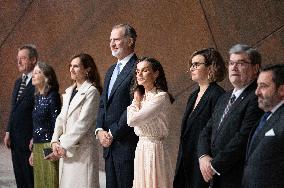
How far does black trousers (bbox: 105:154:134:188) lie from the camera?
168 inches

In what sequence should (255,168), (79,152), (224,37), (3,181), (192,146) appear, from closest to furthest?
(255,168) < (192,146) < (79,152) < (224,37) < (3,181)

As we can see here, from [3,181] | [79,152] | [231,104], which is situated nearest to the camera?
[231,104]

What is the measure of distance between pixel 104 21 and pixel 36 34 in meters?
1.07

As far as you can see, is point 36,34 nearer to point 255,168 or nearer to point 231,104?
point 231,104

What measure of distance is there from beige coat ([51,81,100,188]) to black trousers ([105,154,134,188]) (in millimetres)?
428

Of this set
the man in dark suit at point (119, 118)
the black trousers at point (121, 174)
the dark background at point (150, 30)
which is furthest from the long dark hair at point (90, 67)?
the dark background at point (150, 30)

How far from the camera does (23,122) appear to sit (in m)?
5.37

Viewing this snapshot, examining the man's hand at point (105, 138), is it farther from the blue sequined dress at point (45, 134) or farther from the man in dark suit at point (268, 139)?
the man in dark suit at point (268, 139)

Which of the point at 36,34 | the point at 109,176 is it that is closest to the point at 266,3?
the point at 109,176

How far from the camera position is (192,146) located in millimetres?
3994

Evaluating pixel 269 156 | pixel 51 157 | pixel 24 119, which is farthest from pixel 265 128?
pixel 24 119

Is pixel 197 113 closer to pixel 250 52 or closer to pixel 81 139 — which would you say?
pixel 250 52

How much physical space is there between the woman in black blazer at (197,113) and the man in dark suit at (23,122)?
71.0 inches

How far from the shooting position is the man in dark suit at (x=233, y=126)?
3.55 metres
